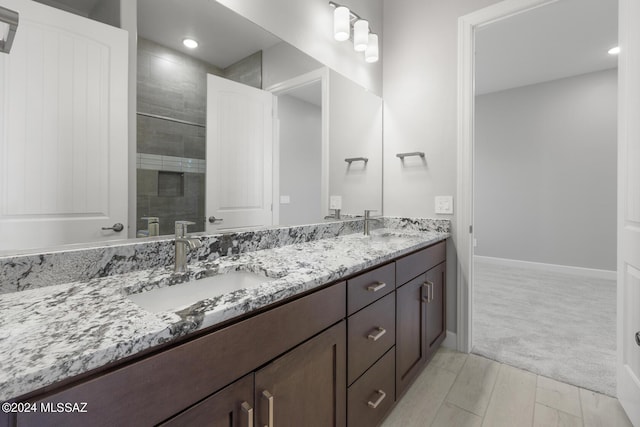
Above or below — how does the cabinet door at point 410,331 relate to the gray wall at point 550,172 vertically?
below

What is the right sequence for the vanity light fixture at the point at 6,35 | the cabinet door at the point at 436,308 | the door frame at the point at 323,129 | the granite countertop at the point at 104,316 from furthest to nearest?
the cabinet door at the point at 436,308
the door frame at the point at 323,129
the vanity light fixture at the point at 6,35
the granite countertop at the point at 104,316

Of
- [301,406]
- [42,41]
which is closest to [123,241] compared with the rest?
[42,41]

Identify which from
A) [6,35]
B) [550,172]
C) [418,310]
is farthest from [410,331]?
[550,172]

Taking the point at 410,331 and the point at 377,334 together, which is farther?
the point at 410,331

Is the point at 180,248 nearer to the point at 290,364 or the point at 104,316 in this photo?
the point at 104,316

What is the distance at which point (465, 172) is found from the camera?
6.67 ft

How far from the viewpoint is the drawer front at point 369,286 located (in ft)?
3.57

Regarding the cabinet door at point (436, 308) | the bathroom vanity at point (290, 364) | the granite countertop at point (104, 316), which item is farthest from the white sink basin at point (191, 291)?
the cabinet door at point (436, 308)

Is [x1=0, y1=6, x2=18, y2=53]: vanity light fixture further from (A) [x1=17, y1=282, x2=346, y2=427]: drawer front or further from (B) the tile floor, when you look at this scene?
(B) the tile floor

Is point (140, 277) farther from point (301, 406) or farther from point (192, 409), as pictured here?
point (301, 406)

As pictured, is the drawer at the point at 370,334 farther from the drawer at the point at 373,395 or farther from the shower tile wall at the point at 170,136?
the shower tile wall at the point at 170,136

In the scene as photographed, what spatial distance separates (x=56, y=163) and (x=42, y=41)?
33 cm

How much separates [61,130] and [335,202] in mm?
1456

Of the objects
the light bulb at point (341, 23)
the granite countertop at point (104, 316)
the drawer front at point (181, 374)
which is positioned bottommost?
the drawer front at point (181, 374)
